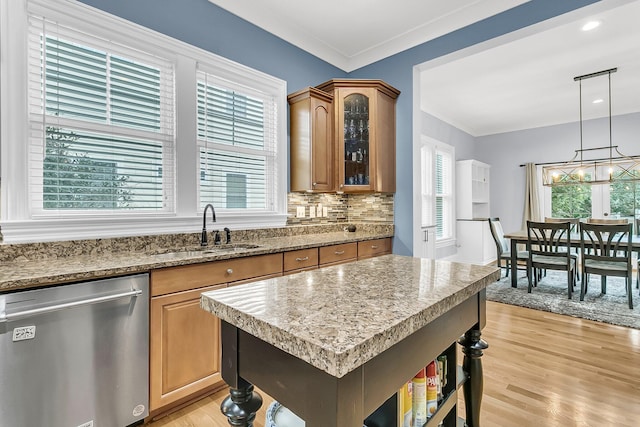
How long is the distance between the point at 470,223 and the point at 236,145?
5.02 meters

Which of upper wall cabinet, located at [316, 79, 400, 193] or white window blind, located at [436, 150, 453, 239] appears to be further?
A: white window blind, located at [436, 150, 453, 239]

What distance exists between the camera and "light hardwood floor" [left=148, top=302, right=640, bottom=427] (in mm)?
1828

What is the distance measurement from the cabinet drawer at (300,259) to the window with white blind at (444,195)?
4.05 metres

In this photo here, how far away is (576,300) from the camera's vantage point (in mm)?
3904

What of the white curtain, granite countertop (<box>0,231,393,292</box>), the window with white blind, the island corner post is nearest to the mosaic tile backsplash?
granite countertop (<box>0,231,393,292</box>)

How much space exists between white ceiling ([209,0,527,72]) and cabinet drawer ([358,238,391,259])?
2.07 meters

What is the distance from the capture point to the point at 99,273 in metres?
1.51

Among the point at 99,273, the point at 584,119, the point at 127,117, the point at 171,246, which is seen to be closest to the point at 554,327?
the point at 171,246

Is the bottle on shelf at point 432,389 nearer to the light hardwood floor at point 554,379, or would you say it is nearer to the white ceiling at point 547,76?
the light hardwood floor at point 554,379

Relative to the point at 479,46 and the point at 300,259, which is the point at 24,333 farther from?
the point at 479,46

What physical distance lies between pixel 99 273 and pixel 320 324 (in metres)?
1.32

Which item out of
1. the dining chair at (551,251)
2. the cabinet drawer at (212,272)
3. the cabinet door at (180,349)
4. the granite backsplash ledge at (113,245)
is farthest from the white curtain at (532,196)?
the cabinet door at (180,349)

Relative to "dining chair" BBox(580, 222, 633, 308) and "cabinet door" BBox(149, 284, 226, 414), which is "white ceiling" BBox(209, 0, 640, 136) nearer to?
"dining chair" BBox(580, 222, 633, 308)

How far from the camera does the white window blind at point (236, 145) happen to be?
2643mm
